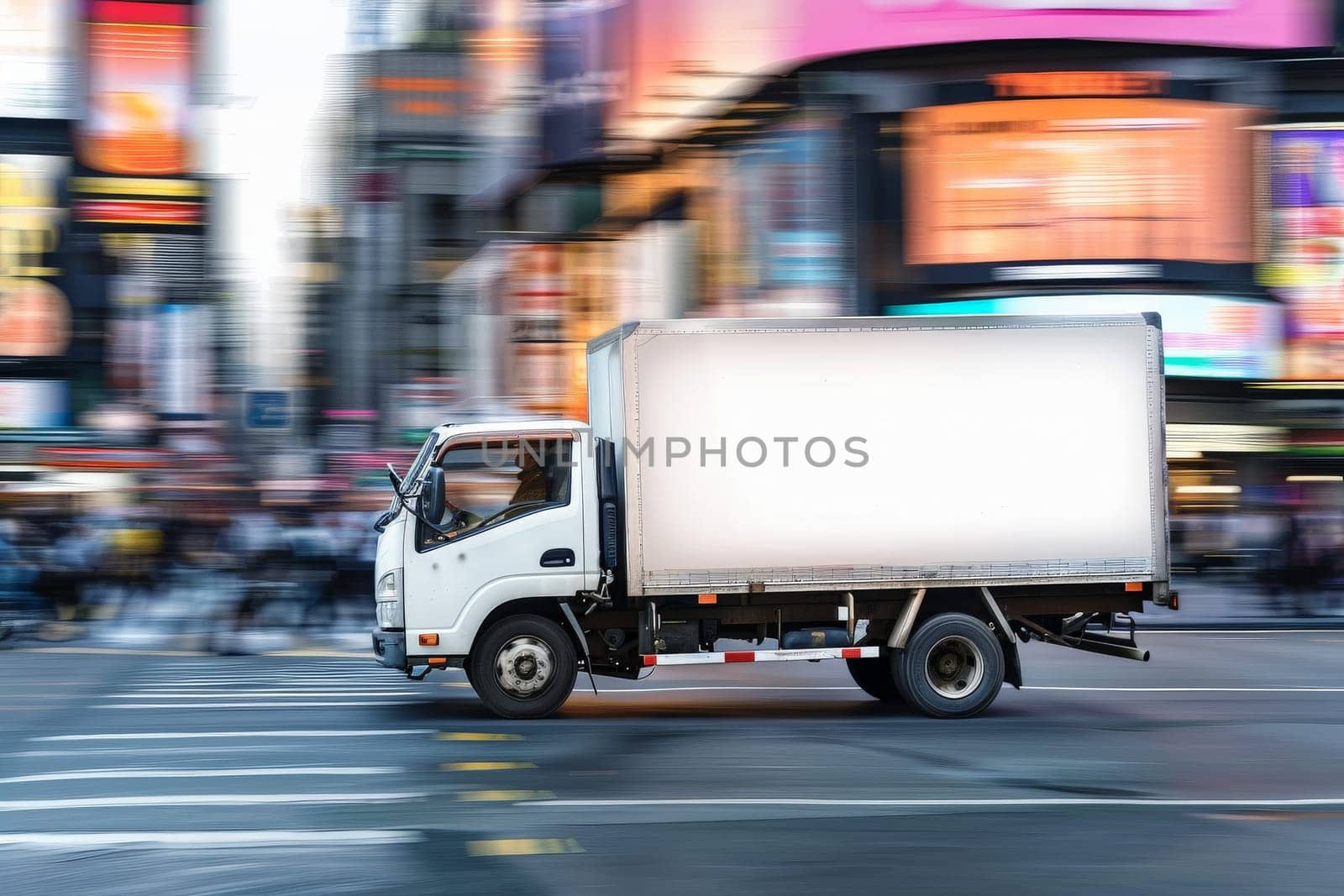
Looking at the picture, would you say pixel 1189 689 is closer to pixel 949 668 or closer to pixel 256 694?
pixel 949 668

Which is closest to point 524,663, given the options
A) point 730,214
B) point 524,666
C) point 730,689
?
point 524,666

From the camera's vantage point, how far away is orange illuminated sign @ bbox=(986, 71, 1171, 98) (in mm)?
29594

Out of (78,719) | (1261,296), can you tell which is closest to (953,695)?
(78,719)

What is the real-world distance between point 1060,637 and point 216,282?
31.4 meters

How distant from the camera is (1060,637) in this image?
11992 mm

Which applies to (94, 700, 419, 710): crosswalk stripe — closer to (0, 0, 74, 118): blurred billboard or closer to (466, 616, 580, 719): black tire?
(466, 616, 580, 719): black tire

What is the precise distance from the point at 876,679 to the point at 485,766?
14.0 ft

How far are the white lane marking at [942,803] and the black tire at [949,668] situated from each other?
3209mm

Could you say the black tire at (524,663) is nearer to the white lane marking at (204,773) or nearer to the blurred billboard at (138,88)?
the white lane marking at (204,773)

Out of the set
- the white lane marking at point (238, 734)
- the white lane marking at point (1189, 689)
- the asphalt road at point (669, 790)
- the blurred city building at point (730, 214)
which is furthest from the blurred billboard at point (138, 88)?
the white lane marking at point (1189, 689)

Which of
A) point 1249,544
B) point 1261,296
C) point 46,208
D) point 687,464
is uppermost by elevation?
point 46,208

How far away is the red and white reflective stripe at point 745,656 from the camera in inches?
443

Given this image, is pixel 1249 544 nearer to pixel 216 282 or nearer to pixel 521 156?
pixel 521 156

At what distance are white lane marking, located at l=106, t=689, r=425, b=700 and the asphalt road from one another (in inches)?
2.7
